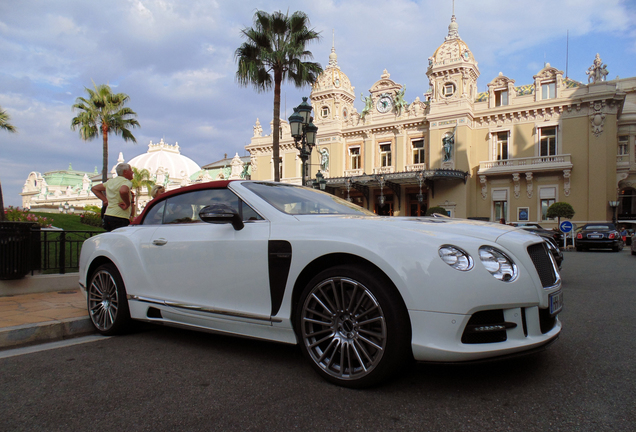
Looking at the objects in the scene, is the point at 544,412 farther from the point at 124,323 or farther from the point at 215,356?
the point at 124,323

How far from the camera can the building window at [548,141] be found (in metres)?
27.6

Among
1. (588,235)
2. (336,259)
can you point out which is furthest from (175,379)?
(588,235)

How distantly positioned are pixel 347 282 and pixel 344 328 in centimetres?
29

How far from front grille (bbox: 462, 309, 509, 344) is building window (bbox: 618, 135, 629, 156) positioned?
115ft

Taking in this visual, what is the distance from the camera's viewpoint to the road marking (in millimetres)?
3591

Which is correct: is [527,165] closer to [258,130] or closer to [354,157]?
[354,157]

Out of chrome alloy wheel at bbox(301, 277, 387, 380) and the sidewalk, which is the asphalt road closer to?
chrome alloy wheel at bbox(301, 277, 387, 380)

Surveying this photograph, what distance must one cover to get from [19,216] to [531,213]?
27652 millimetres

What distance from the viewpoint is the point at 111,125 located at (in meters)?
27.0

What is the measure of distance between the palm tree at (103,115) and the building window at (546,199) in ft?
89.3

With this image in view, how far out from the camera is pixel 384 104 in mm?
32781

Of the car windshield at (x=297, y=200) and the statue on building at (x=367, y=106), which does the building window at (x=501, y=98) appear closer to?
the statue on building at (x=367, y=106)

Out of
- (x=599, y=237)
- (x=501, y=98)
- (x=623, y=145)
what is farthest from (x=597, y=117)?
(x=599, y=237)

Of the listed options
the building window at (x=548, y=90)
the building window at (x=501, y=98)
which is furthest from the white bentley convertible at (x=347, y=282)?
the building window at (x=501, y=98)
